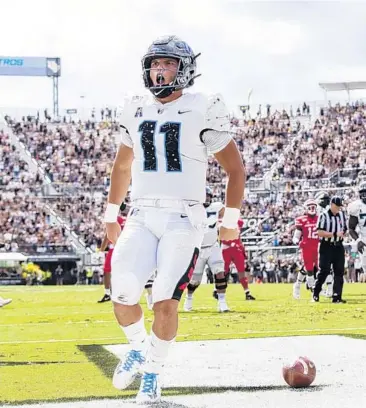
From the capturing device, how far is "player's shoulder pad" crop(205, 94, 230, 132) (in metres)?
5.41

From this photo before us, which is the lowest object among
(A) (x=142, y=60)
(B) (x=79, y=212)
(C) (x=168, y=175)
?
(B) (x=79, y=212)

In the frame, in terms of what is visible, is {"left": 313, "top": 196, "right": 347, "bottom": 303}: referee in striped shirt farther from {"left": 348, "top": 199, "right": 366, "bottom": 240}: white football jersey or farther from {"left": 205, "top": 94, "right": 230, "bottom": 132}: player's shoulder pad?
{"left": 205, "top": 94, "right": 230, "bottom": 132}: player's shoulder pad

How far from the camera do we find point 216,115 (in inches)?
214

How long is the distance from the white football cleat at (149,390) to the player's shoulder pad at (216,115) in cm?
152

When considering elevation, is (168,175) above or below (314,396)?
above

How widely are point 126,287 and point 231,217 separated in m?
0.80

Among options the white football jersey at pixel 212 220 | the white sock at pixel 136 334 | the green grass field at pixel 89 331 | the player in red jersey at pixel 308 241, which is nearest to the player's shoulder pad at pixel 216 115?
the white sock at pixel 136 334

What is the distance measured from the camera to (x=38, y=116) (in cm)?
4681

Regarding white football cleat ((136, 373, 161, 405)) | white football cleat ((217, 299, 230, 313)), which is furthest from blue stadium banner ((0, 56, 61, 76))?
white football cleat ((136, 373, 161, 405))

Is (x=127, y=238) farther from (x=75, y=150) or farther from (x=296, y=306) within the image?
(x=75, y=150)

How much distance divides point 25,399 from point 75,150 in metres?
38.7

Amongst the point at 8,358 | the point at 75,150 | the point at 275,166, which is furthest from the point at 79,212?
the point at 8,358

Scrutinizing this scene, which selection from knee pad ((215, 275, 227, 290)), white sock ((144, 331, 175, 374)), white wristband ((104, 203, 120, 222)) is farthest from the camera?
knee pad ((215, 275, 227, 290))

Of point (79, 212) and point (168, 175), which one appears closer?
point (168, 175)
